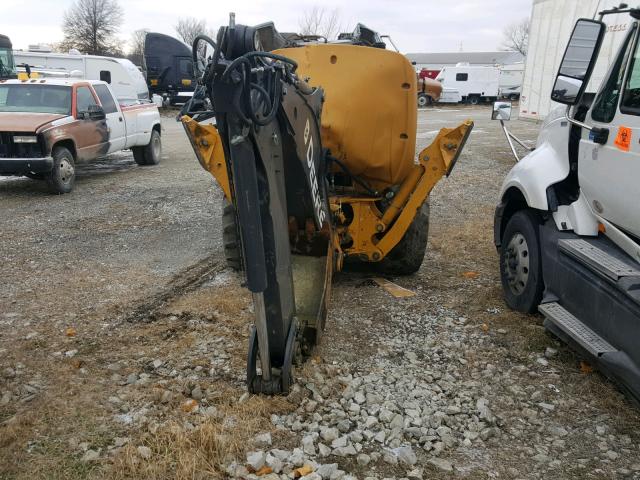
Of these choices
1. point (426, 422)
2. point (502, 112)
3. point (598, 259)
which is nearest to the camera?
point (426, 422)

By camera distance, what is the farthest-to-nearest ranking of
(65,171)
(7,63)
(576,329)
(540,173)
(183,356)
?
Result: (7,63) < (65,171) < (540,173) < (183,356) < (576,329)

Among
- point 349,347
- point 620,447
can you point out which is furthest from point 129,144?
point 620,447

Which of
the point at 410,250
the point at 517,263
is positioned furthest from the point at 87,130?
the point at 517,263

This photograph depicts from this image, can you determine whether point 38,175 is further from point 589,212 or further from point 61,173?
point 589,212

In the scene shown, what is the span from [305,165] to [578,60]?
191cm

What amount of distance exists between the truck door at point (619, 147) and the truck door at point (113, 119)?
9556 millimetres

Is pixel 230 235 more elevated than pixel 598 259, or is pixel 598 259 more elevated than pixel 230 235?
pixel 598 259

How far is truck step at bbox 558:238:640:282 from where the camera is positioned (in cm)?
347

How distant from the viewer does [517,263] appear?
4.81 m

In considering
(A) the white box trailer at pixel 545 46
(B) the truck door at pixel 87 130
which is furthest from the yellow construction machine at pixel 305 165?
(A) the white box trailer at pixel 545 46

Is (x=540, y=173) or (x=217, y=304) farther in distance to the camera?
(x=217, y=304)

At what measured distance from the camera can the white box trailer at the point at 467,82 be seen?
127ft

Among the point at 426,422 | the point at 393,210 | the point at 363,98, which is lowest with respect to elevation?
the point at 426,422

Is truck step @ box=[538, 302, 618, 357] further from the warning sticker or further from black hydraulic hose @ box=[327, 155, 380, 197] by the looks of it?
black hydraulic hose @ box=[327, 155, 380, 197]
